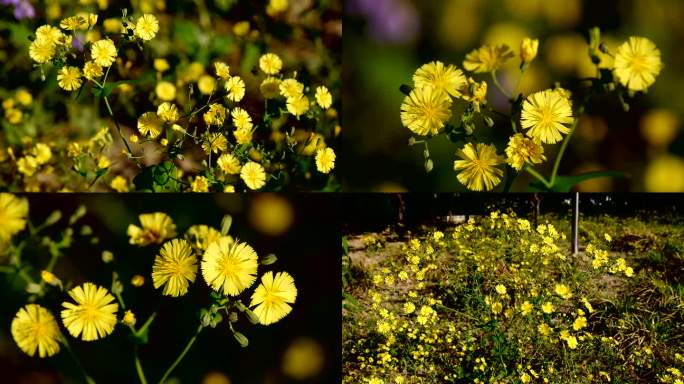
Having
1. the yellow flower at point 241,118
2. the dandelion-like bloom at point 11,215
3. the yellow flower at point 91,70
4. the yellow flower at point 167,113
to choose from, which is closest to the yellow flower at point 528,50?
the yellow flower at point 241,118

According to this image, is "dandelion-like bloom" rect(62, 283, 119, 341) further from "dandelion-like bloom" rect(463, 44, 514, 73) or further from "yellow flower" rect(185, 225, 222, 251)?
"dandelion-like bloom" rect(463, 44, 514, 73)

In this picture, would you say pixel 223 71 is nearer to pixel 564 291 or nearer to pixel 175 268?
pixel 175 268

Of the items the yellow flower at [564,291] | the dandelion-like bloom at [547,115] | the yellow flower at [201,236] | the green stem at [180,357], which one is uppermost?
the dandelion-like bloom at [547,115]

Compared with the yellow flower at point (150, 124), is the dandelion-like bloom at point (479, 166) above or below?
below

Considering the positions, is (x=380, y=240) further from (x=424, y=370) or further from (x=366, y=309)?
(x=424, y=370)

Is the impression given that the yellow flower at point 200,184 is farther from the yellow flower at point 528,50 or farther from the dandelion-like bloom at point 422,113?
the yellow flower at point 528,50
